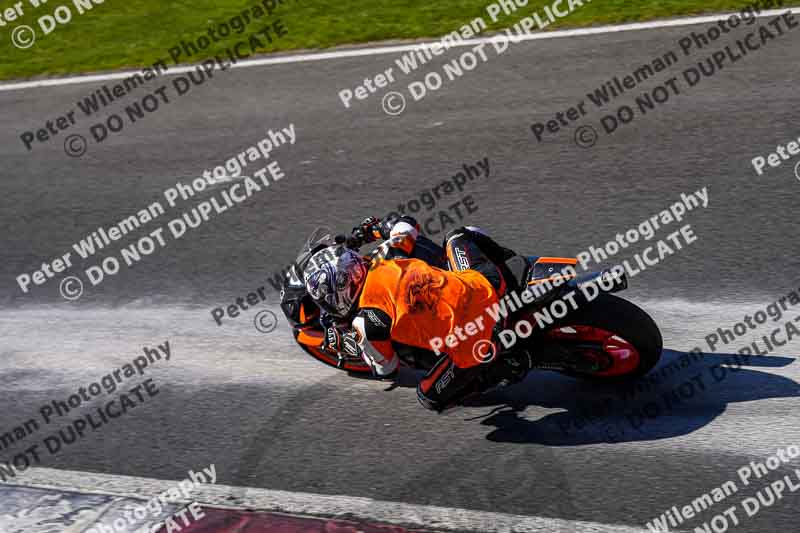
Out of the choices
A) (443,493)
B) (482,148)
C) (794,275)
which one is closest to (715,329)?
(794,275)

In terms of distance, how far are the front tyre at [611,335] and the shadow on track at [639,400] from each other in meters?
0.24

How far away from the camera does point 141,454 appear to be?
6.34 metres

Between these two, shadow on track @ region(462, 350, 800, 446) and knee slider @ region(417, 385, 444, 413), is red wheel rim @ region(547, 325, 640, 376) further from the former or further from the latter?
knee slider @ region(417, 385, 444, 413)

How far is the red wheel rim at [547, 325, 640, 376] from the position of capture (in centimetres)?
579

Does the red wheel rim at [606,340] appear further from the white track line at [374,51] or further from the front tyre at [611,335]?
the white track line at [374,51]

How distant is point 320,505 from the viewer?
220 inches

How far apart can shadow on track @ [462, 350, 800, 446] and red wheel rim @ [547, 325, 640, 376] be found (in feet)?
0.98

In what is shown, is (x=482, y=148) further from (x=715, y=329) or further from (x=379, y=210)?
(x=715, y=329)

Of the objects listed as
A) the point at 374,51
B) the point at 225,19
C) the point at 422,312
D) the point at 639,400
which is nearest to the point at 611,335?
the point at 639,400

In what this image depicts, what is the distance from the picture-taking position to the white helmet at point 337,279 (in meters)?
5.61

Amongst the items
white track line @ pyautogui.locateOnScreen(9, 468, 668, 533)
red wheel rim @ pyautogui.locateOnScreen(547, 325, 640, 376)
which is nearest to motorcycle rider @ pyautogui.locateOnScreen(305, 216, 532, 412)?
red wheel rim @ pyautogui.locateOnScreen(547, 325, 640, 376)

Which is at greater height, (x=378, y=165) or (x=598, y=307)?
(x=378, y=165)

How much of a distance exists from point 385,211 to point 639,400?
3.47 meters

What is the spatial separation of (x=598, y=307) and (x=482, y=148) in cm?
385
